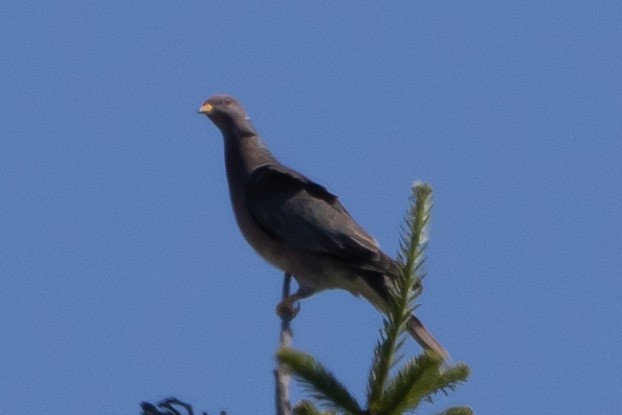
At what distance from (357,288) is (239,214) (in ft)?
4.08

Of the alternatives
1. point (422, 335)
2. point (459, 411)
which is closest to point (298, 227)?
point (422, 335)

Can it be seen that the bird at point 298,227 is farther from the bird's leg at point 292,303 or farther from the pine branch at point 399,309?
the pine branch at point 399,309

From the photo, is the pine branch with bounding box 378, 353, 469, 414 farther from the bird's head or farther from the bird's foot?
the bird's head

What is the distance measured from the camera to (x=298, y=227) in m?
8.19

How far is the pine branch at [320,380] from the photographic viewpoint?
3.14 m

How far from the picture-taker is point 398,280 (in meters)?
3.18

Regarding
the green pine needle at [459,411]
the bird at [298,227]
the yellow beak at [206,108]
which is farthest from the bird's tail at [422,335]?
the yellow beak at [206,108]

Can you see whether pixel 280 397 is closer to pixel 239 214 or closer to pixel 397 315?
pixel 397 315

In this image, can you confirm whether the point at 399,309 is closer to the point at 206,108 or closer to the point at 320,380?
the point at 320,380

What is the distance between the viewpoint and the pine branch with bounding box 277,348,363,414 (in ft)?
10.3

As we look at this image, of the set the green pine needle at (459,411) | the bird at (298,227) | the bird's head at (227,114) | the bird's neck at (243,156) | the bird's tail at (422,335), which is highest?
the bird's head at (227,114)

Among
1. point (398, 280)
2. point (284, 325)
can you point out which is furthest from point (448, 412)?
point (284, 325)

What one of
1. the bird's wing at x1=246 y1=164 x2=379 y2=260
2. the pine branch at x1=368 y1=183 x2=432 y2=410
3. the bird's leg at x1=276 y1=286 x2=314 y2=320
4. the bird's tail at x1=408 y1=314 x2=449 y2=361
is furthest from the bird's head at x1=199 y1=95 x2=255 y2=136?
the pine branch at x1=368 y1=183 x2=432 y2=410

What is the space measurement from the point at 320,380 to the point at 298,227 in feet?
16.5
